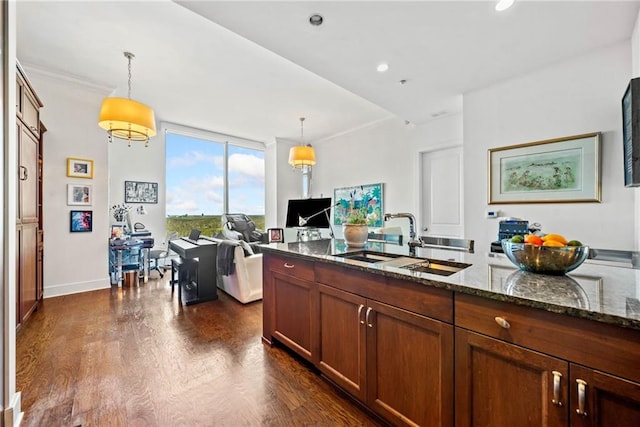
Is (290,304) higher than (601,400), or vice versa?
(601,400)

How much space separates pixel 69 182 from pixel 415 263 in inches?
179

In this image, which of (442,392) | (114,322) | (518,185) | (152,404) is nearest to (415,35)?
(518,185)

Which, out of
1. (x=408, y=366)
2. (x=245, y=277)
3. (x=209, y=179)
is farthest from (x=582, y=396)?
(x=209, y=179)

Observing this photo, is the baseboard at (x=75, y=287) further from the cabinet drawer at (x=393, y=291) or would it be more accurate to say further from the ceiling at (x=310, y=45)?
the cabinet drawer at (x=393, y=291)

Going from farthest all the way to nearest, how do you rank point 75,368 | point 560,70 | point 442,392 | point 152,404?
point 560,70
point 75,368
point 152,404
point 442,392

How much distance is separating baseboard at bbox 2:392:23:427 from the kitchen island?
1.59 metres

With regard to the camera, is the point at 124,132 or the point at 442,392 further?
the point at 124,132

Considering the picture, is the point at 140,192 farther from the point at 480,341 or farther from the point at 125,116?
the point at 480,341

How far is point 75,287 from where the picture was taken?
3.72m

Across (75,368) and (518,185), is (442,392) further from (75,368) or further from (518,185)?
(518,185)

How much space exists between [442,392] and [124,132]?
3910 mm

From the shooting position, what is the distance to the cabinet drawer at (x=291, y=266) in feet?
6.13

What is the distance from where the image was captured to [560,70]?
2.71 meters

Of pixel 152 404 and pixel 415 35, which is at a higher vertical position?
pixel 415 35
